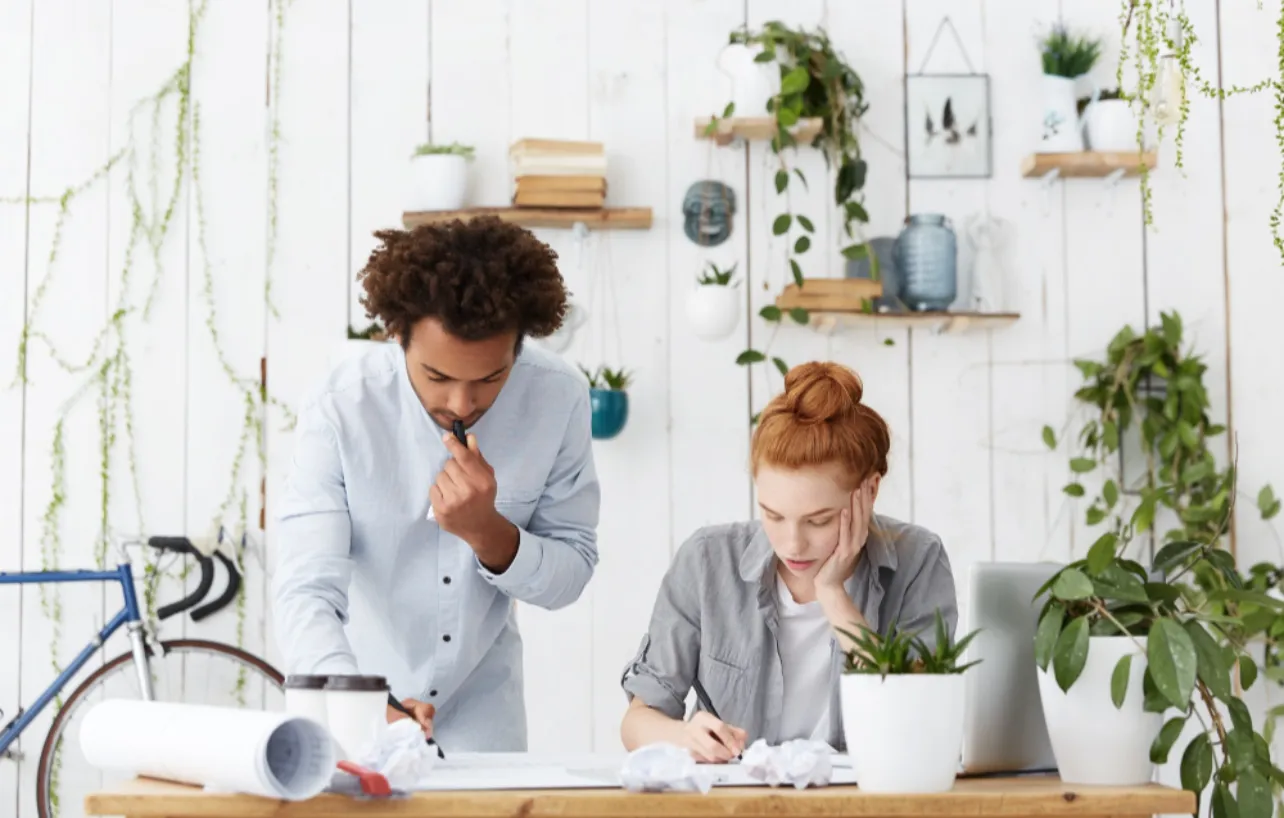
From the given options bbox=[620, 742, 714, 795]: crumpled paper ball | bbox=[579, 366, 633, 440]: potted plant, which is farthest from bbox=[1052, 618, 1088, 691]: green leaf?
bbox=[579, 366, 633, 440]: potted plant

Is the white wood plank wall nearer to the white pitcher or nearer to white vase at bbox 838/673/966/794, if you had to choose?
the white pitcher

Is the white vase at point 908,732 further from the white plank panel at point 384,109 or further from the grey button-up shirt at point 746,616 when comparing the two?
the white plank panel at point 384,109

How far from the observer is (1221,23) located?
11.7 feet

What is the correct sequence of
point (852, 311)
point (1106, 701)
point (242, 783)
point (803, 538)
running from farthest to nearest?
point (852, 311), point (803, 538), point (1106, 701), point (242, 783)

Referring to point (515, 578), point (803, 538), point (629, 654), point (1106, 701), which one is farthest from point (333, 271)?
point (1106, 701)

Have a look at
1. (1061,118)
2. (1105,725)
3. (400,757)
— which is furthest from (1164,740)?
(1061,118)

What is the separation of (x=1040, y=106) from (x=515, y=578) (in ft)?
7.14

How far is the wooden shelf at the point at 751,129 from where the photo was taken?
3.31 m

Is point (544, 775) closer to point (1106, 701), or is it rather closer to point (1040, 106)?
point (1106, 701)

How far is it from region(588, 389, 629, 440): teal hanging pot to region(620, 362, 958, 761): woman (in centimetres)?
133

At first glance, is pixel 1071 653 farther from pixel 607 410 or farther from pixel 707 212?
pixel 707 212

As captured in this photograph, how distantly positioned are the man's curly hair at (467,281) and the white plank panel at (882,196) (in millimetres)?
1661

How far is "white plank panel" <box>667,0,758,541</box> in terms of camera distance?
343 cm

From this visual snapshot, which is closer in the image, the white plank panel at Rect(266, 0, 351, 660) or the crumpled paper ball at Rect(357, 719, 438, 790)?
the crumpled paper ball at Rect(357, 719, 438, 790)
